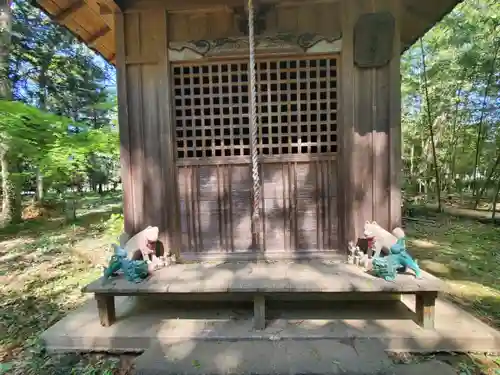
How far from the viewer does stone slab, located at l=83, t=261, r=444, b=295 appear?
2574 mm

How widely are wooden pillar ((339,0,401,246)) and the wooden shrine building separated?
0.01 meters

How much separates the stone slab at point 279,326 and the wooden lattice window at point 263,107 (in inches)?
64.1

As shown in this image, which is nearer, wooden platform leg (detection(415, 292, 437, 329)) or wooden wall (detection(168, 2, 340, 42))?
wooden platform leg (detection(415, 292, 437, 329))

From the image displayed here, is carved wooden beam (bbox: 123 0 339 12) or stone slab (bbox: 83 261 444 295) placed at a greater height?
carved wooden beam (bbox: 123 0 339 12)

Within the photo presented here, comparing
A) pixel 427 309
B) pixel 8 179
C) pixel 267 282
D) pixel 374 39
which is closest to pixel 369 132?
pixel 374 39

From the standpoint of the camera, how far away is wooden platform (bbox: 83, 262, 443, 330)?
8.45 ft

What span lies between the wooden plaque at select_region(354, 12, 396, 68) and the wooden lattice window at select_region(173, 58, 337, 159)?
306mm

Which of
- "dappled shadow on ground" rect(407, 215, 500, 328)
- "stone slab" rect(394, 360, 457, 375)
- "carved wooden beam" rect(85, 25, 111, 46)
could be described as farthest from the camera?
"carved wooden beam" rect(85, 25, 111, 46)

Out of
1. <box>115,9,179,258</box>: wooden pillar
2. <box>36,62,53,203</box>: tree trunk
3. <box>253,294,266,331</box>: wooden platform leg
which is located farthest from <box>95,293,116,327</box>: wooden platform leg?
<box>36,62,53,203</box>: tree trunk

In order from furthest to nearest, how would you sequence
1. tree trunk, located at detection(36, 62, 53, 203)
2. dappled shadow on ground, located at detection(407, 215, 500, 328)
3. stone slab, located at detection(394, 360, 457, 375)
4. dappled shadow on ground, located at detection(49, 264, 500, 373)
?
tree trunk, located at detection(36, 62, 53, 203) → dappled shadow on ground, located at detection(407, 215, 500, 328) → dappled shadow on ground, located at detection(49, 264, 500, 373) → stone slab, located at detection(394, 360, 457, 375)

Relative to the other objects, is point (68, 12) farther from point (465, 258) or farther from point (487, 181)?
point (487, 181)

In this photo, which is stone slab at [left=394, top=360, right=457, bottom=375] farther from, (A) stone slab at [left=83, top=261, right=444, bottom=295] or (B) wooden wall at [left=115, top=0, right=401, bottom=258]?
(B) wooden wall at [left=115, top=0, right=401, bottom=258]

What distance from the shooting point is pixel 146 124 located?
3.39 m

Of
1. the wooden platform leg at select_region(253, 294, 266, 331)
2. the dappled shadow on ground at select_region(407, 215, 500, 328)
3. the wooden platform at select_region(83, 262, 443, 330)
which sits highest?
the wooden platform at select_region(83, 262, 443, 330)
